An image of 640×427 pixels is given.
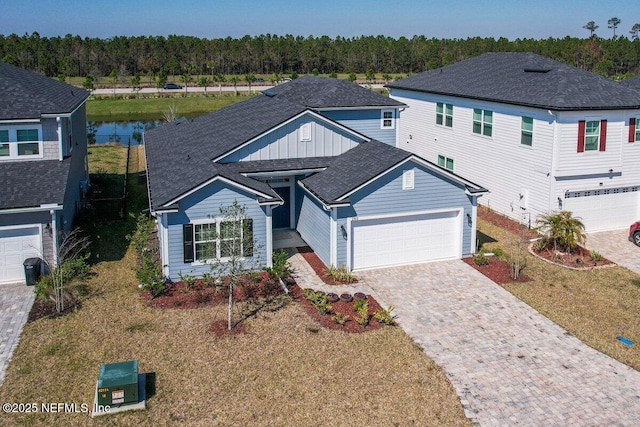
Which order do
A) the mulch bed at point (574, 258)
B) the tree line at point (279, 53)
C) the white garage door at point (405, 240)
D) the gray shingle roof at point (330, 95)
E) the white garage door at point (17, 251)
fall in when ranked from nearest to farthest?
the white garage door at point (17, 251) → the white garage door at point (405, 240) → the mulch bed at point (574, 258) → the gray shingle roof at point (330, 95) → the tree line at point (279, 53)

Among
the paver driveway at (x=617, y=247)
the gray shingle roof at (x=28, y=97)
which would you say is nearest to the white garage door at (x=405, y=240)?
the paver driveway at (x=617, y=247)

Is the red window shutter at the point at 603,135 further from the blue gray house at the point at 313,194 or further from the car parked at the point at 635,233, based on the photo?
the blue gray house at the point at 313,194

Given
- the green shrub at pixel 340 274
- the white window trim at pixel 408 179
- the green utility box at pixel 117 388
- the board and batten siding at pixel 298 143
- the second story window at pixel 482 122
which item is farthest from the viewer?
the second story window at pixel 482 122

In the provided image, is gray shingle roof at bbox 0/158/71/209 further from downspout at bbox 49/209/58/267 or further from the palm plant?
the palm plant

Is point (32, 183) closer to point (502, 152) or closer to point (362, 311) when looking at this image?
point (362, 311)

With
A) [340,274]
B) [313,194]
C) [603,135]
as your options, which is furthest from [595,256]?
[313,194]

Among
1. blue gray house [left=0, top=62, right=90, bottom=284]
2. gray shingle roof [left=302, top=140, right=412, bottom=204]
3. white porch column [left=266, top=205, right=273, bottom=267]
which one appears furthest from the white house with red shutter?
blue gray house [left=0, top=62, right=90, bottom=284]

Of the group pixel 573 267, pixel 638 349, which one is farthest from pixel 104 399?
pixel 573 267

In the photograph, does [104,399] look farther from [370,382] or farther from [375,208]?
[375,208]
